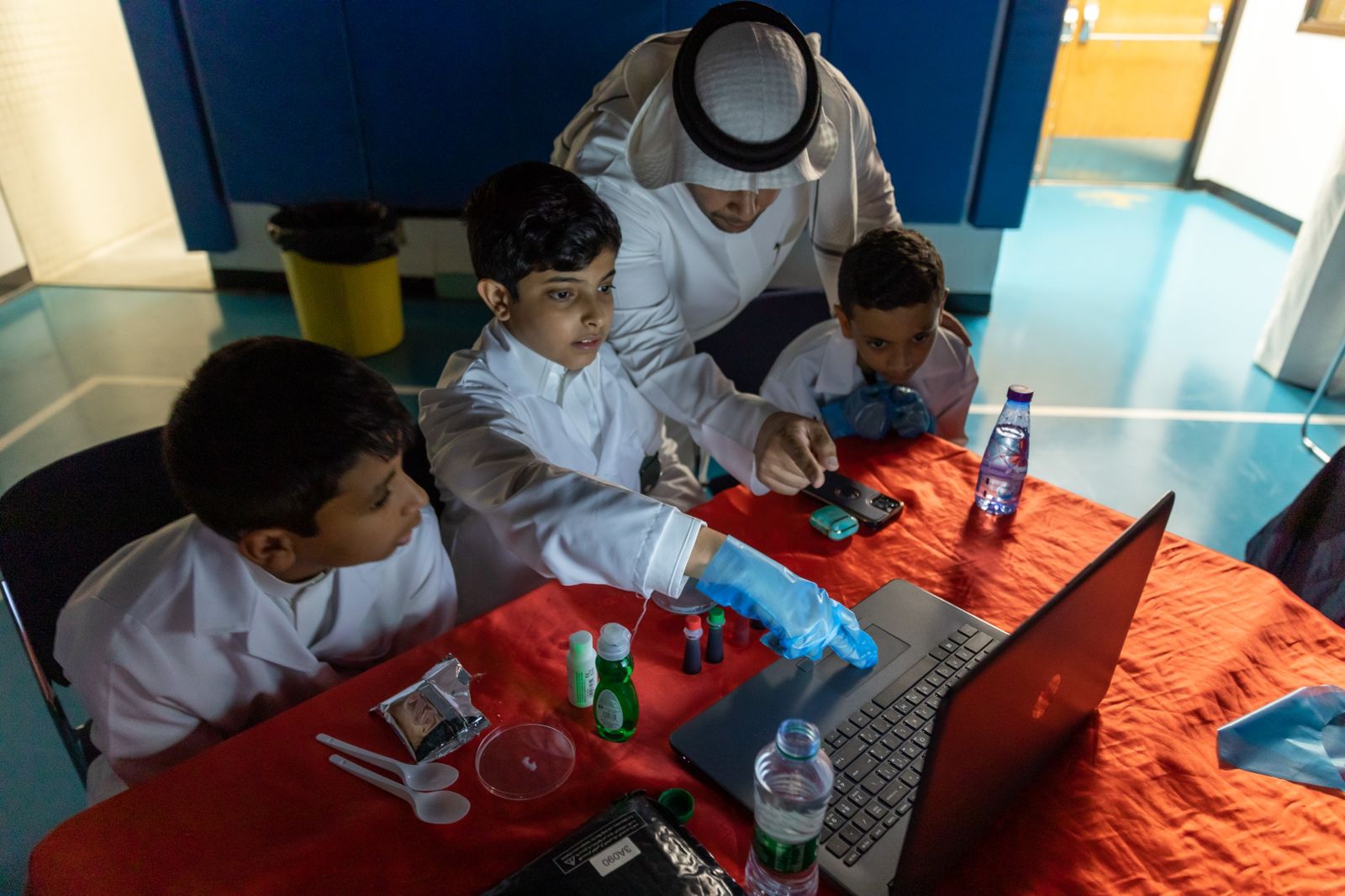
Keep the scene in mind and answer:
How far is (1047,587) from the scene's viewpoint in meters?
1.20

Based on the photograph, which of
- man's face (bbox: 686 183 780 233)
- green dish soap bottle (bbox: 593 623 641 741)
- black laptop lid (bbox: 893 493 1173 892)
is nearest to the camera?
black laptop lid (bbox: 893 493 1173 892)

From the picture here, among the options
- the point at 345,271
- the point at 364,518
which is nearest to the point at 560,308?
the point at 364,518

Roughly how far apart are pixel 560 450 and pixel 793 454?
43 cm

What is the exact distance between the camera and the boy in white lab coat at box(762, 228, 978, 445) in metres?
1.60

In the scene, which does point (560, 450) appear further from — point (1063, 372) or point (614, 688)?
point (1063, 372)

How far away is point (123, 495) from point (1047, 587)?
140 cm

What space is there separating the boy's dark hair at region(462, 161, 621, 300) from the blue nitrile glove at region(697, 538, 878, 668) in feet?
1.88

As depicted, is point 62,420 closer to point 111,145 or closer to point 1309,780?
point 111,145

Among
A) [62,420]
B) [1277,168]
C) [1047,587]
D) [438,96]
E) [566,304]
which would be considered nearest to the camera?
[1047,587]

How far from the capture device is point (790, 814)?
28.2 inches

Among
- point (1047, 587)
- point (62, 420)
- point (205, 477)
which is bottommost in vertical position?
point (62, 420)

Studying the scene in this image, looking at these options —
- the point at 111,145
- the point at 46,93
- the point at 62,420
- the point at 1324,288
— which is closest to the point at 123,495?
the point at 62,420

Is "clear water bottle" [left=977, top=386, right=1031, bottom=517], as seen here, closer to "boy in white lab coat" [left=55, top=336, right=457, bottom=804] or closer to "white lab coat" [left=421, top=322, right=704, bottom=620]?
"white lab coat" [left=421, top=322, right=704, bottom=620]

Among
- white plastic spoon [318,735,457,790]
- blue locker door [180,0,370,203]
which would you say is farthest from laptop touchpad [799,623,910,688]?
blue locker door [180,0,370,203]
